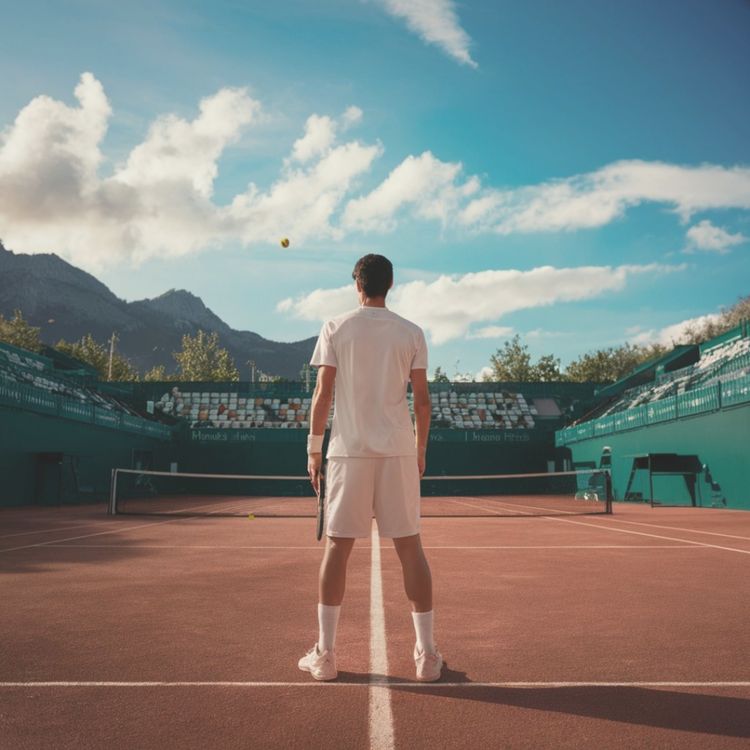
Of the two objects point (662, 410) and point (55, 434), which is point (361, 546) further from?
point (55, 434)

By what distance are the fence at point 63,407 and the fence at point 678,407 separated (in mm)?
20687

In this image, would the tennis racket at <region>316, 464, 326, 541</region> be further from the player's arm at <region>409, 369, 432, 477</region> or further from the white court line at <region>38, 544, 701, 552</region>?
the white court line at <region>38, 544, 701, 552</region>

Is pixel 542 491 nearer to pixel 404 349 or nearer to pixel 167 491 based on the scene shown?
pixel 167 491

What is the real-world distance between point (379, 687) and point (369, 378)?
1.51 metres

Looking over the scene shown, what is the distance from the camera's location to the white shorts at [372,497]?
11.8 ft

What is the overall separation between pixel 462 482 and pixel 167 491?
16.0m

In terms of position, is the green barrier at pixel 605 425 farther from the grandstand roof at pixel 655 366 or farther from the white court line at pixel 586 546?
the white court line at pixel 586 546

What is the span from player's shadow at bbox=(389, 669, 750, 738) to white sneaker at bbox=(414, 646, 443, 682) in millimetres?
48

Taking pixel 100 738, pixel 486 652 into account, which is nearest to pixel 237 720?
pixel 100 738

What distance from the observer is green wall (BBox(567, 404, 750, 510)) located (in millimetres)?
20312

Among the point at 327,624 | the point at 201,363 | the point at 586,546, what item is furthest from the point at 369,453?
the point at 201,363

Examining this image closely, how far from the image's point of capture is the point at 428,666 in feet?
12.0

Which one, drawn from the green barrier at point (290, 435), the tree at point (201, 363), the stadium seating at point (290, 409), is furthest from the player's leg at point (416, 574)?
the tree at point (201, 363)

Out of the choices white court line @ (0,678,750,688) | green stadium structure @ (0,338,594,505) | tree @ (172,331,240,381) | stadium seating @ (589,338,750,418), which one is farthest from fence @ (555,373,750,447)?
tree @ (172,331,240,381)
